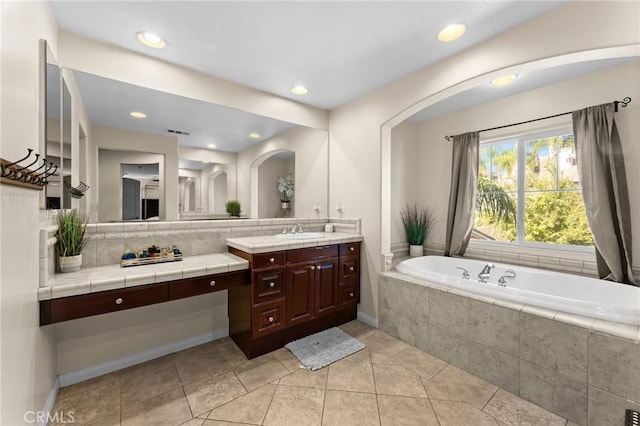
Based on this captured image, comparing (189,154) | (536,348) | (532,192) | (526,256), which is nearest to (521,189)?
(532,192)

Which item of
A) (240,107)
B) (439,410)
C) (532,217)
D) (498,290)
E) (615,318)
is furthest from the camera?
(532,217)

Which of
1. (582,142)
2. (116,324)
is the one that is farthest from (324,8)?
(116,324)

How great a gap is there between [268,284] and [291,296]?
0.28m

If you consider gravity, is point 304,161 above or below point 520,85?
below

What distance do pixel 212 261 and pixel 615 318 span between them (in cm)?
273

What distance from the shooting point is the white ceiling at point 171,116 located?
211cm

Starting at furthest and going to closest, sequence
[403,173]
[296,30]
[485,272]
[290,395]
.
→ [403,173] < [485,272] < [296,30] < [290,395]

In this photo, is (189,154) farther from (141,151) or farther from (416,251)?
(416,251)

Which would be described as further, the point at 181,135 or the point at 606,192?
the point at 181,135

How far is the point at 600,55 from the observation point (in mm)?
1671

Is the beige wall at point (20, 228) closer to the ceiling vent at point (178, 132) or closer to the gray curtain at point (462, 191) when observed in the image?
the ceiling vent at point (178, 132)

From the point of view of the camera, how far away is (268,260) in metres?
2.30

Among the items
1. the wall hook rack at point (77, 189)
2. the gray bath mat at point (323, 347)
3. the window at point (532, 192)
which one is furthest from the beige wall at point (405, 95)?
the wall hook rack at point (77, 189)

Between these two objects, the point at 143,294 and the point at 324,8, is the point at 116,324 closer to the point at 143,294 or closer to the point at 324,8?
the point at 143,294
